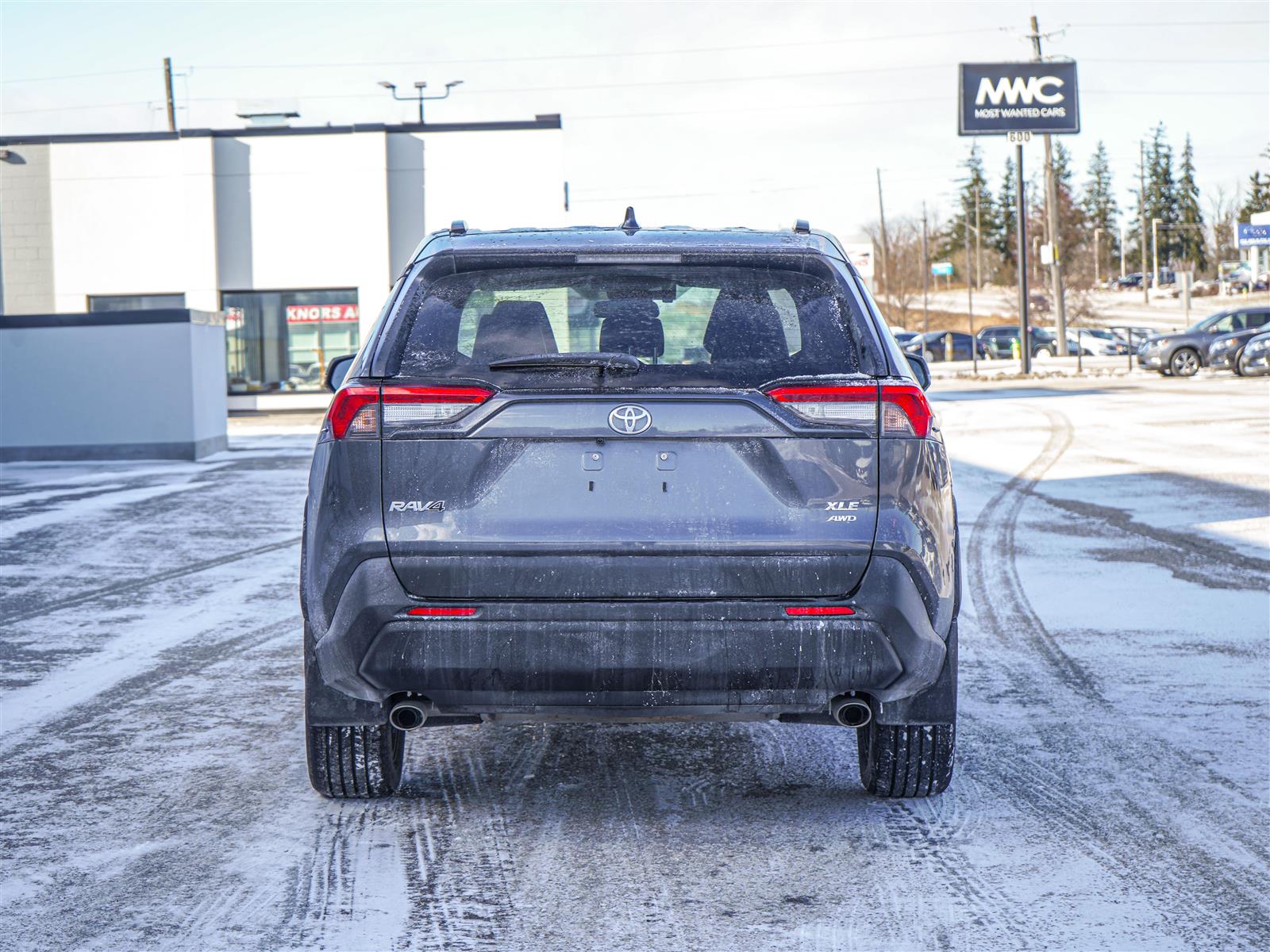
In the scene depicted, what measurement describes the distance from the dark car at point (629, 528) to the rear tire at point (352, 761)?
0.45 metres

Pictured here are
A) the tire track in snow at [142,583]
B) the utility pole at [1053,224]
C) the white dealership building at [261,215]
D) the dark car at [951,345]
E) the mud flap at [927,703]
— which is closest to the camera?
the mud flap at [927,703]

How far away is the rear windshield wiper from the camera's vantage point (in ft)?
12.6

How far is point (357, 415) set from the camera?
3.87m

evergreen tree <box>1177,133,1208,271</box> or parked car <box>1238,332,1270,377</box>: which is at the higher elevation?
evergreen tree <box>1177,133,1208,271</box>

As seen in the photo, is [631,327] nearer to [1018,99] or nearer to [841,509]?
[841,509]

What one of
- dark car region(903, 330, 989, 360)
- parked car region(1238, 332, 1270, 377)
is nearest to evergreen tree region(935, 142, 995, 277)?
dark car region(903, 330, 989, 360)

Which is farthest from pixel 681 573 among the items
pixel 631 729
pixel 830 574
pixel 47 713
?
pixel 47 713

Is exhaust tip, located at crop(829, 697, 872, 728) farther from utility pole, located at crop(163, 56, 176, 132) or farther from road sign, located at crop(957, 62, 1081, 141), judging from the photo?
utility pole, located at crop(163, 56, 176, 132)

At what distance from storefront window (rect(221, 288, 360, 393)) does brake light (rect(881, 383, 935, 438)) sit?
1116 inches

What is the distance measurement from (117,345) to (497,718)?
A: 16.4m

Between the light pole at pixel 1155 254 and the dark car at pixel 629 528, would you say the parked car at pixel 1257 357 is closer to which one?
the dark car at pixel 629 528

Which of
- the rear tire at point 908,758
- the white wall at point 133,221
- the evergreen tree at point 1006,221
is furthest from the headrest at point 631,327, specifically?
the evergreen tree at point 1006,221

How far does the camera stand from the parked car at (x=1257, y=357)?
32406 mm

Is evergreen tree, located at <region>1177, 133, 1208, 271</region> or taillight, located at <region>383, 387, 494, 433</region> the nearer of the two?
taillight, located at <region>383, 387, 494, 433</region>
